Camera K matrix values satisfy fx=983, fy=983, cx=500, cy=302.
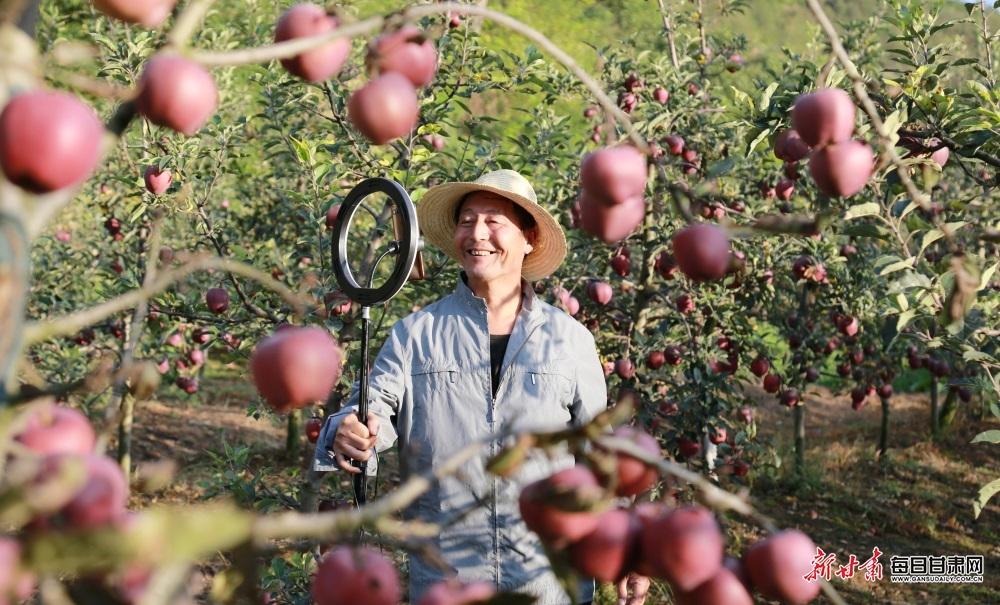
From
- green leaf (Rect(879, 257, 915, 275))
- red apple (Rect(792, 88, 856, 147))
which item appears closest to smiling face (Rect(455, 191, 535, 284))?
green leaf (Rect(879, 257, 915, 275))

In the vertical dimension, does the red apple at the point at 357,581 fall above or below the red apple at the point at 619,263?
above

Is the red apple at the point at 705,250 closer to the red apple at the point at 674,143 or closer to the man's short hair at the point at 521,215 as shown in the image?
the man's short hair at the point at 521,215

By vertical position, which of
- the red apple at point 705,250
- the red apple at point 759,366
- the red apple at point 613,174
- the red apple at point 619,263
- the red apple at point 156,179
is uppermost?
the red apple at point 613,174

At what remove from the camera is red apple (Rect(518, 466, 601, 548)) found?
596 mm

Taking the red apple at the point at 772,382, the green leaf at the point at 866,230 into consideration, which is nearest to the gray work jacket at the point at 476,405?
the green leaf at the point at 866,230

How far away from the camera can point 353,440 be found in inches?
70.6

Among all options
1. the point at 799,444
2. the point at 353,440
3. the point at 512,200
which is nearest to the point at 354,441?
the point at 353,440

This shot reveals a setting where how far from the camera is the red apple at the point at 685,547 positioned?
0.60 metres

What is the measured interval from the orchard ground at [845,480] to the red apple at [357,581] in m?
2.89

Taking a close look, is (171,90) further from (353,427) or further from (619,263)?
(619,263)

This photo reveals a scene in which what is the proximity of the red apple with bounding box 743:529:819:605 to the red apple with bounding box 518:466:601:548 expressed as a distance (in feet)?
0.46

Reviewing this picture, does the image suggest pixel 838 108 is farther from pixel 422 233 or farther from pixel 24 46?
pixel 422 233

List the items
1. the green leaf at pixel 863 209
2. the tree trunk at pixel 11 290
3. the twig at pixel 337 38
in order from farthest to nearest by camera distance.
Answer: the green leaf at pixel 863 209 → the twig at pixel 337 38 → the tree trunk at pixel 11 290

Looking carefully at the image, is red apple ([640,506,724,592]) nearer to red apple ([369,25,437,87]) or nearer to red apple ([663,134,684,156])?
red apple ([369,25,437,87])
